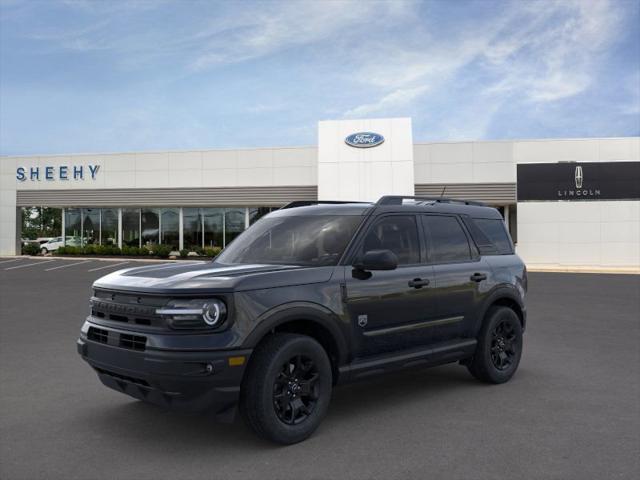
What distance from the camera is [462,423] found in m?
5.10

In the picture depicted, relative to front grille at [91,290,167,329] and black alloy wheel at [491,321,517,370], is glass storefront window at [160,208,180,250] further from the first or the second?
front grille at [91,290,167,329]

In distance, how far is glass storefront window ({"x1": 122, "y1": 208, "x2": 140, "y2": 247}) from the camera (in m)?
37.3

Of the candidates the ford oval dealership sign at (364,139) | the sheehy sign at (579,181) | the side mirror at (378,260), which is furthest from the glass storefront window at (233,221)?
the side mirror at (378,260)

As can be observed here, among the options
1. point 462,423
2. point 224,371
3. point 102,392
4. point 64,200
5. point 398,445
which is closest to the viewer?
point 224,371

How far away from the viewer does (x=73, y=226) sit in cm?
3869

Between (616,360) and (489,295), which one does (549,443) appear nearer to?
(489,295)

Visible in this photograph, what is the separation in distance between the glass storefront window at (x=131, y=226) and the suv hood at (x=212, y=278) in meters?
33.6

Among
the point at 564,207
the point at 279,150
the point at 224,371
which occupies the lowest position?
the point at 224,371

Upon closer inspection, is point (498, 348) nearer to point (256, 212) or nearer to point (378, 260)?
point (378, 260)

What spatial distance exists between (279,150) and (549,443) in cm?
3028

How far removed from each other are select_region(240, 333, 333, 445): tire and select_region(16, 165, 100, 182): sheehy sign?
34.5m

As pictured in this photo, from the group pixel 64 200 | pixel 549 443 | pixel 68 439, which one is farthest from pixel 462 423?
pixel 64 200

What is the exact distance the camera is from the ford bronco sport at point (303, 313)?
4.24m

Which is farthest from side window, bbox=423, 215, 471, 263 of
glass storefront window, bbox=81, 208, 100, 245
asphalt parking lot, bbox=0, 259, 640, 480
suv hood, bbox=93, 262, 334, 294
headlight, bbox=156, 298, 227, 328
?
glass storefront window, bbox=81, 208, 100, 245
